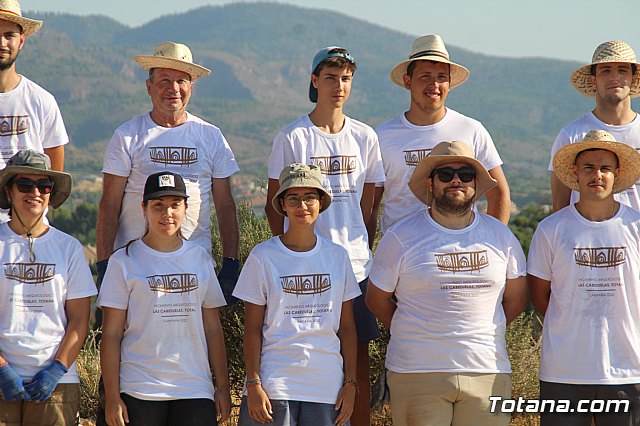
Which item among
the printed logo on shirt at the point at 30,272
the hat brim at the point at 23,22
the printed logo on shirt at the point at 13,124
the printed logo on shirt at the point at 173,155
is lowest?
the printed logo on shirt at the point at 30,272

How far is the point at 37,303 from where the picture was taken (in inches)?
205

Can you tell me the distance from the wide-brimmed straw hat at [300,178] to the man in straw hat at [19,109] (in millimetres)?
1697

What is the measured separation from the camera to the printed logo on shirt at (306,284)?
17.5 feet

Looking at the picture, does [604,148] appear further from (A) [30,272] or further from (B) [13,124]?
(B) [13,124]

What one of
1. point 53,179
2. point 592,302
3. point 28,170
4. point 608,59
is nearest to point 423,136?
point 608,59

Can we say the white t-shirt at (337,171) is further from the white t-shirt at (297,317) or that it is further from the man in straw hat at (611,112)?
the man in straw hat at (611,112)

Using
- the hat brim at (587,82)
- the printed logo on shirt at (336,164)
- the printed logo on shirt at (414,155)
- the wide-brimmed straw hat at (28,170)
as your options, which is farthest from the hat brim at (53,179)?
the hat brim at (587,82)

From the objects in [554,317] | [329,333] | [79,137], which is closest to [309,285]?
[329,333]

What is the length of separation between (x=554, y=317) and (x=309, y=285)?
1.48m

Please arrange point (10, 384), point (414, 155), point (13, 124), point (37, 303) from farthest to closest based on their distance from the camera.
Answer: point (414, 155) < point (13, 124) < point (37, 303) < point (10, 384)

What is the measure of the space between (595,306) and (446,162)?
4.04 ft

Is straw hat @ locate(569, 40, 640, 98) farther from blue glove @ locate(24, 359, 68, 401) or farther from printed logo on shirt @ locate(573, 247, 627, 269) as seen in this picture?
blue glove @ locate(24, 359, 68, 401)

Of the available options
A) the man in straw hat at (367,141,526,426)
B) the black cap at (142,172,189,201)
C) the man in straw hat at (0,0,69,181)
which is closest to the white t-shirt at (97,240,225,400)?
the black cap at (142,172,189,201)

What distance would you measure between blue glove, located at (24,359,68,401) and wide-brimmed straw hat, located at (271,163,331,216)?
1.65m
